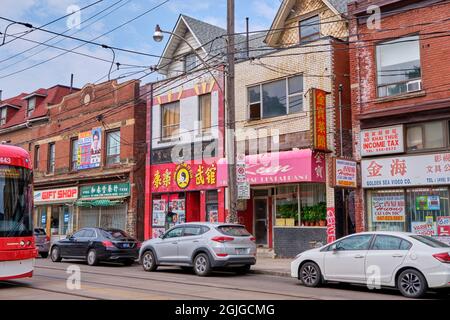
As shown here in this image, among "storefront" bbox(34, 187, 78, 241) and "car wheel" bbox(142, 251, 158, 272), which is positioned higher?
"storefront" bbox(34, 187, 78, 241)

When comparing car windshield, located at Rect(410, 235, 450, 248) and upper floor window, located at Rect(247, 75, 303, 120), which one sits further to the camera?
upper floor window, located at Rect(247, 75, 303, 120)

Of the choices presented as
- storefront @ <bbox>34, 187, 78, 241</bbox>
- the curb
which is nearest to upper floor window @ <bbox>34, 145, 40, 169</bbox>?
storefront @ <bbox>34, 187, 78, 241</bbox>

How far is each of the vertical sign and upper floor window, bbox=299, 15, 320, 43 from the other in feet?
13.7

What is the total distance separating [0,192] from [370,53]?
1308 cm

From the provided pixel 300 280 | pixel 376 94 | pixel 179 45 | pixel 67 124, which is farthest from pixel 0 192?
pixel 67 124

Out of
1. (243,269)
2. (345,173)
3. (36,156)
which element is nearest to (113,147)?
(36,156)

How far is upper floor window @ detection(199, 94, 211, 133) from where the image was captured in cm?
2444

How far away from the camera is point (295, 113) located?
20688mm

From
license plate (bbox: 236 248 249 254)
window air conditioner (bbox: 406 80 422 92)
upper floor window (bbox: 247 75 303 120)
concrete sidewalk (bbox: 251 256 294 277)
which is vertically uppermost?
upper floor window (bbox: 247 75 303 120)

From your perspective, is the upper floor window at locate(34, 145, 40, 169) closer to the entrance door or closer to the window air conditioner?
the entrance door

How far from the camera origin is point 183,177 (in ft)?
82.2

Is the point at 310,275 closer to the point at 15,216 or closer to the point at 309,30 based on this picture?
the point at 15,216

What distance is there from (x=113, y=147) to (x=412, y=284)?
21.1m
